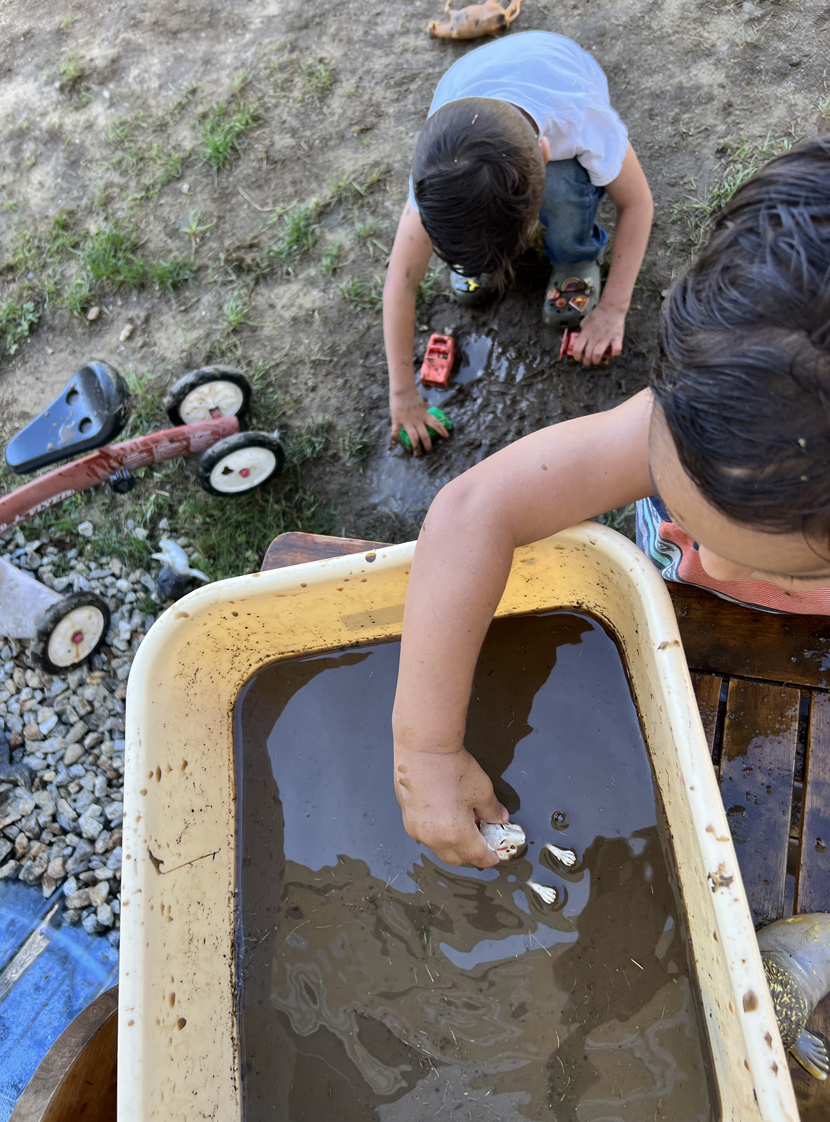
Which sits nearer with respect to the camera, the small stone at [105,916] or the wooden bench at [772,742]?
the wooden bench at [772,742]

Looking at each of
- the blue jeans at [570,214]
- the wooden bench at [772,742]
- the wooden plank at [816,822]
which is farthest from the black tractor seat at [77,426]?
the wooden plank at [816,822]

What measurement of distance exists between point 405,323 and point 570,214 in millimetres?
469

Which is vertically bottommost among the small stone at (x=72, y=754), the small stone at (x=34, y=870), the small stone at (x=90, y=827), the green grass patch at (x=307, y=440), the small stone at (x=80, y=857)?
the small stone at (x=80, y=857)

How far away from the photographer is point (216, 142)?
7.68 ft

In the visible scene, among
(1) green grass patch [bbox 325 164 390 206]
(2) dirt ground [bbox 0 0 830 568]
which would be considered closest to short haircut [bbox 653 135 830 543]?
(2) dirt ground [bbox 0 0 830 568]

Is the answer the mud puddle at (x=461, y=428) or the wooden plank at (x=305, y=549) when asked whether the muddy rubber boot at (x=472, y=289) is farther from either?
the wooden plank at (x=305, y=549)

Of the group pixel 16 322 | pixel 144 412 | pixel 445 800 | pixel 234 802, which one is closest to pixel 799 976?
pixel 445 800

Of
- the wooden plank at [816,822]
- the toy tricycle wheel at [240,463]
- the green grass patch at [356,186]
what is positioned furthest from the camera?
the green grass patch at [356,186]

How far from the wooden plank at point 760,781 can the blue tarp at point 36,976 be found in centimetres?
113

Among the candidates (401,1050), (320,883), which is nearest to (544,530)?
(320,883)

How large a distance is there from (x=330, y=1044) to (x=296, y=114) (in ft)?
8.36

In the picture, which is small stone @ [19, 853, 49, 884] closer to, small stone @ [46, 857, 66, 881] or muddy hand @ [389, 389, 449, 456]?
small stone @ [46, 857, 66, 881]

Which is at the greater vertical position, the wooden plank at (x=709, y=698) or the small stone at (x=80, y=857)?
the wooden plank at (x=709, y=698)

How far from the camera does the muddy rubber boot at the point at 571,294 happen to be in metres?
1.82
